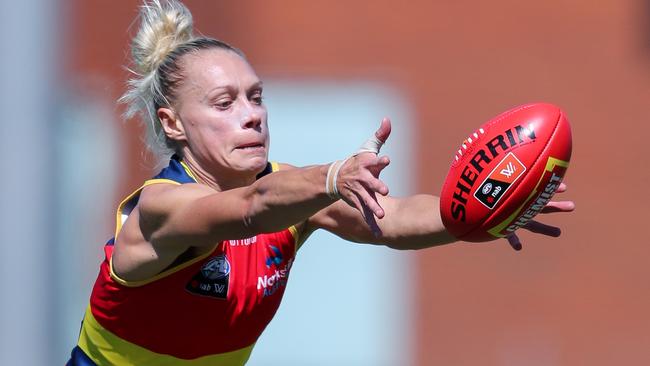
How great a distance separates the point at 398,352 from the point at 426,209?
3428 mm

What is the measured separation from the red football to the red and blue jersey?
646mm

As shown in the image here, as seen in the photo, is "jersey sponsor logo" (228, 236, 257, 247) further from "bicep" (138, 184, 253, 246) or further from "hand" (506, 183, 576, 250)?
"hand" (506, 183, 576, 250)

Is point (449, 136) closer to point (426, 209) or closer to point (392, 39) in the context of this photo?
point (392, 39)

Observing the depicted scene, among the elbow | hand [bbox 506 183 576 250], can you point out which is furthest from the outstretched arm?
the elbow

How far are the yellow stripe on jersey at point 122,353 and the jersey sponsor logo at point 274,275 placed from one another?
0.23 m

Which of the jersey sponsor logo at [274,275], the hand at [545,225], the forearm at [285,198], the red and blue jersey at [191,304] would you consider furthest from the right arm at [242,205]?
the hand at [545,225]

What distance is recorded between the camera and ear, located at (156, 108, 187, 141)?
3088 mm

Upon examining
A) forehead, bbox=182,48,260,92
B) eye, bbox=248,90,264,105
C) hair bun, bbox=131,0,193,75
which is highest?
hair bun, bbox=131,0,193,75

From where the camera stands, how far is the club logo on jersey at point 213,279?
2.87 meters

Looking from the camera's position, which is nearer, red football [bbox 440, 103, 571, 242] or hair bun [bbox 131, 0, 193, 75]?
red football [bbox 440, 103, 571, 242]

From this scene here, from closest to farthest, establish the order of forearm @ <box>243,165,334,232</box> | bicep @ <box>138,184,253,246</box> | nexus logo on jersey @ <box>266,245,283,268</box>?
forearm @ <box>243,165,334,232</box> → bicep @ <box>138,184,253,246</box> → nexus logo on jersey @ <box>266,245,283,268</box>

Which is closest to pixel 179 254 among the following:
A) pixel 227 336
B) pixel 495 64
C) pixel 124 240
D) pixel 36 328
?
pixel 124 240

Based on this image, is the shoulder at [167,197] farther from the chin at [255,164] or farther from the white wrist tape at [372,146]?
the white wrist tape at [372,146]

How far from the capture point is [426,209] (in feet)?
9.72
